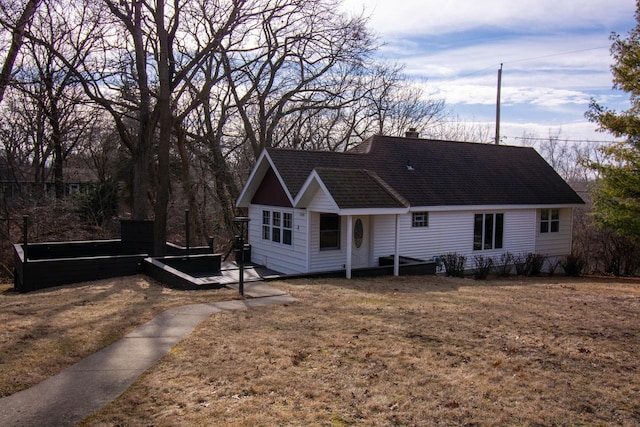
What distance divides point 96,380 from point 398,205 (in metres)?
11.2

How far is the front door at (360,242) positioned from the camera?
1698 centimetres

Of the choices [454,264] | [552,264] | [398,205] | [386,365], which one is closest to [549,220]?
[552,264]

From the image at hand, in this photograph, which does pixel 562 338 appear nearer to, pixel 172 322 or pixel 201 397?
pixel 201 397

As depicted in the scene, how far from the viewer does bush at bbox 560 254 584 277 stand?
68.0 feet

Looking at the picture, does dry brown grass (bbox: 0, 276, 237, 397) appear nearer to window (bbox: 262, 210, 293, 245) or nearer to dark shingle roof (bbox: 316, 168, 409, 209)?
dark shingle roof (bbox: 316, 168, 409, 209)

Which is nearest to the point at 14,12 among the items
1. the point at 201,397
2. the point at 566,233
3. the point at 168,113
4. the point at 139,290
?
the point at 168,113

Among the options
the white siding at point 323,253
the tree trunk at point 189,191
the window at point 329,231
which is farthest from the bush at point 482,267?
the tree trunk at point 189,191

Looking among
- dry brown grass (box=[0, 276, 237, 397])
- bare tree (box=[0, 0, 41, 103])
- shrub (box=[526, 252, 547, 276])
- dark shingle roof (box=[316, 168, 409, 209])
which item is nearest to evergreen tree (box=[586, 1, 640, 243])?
shrub (box=[526, 252, 547, 276])

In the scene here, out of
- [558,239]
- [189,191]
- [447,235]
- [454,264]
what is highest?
[189,191]

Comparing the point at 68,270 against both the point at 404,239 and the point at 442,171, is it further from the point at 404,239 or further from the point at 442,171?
the point at 442,171

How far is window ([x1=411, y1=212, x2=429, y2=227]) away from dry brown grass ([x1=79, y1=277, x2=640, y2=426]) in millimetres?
8239

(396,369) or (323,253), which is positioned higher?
(323,253)

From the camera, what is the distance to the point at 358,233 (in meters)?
17.0

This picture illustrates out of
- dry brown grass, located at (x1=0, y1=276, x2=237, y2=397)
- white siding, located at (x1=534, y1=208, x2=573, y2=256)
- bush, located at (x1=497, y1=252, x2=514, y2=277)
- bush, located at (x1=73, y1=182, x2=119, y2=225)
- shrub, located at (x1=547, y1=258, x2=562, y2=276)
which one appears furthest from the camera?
bush, located at (x1=73, y1=182, x2=119, y2=225)
